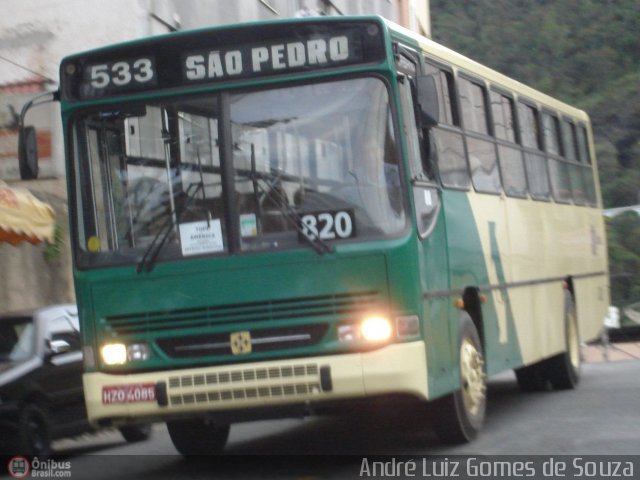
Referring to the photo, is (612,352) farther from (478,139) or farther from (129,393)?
(129,393)

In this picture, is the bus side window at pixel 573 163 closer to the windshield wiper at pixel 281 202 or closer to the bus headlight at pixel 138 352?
the windshield wiper at pixel 281 202

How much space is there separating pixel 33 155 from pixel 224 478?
110 inches

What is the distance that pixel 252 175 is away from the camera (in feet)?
30.0

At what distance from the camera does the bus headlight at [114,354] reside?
9.36 metres

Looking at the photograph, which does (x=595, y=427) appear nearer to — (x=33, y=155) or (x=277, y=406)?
(x=277, y=406)

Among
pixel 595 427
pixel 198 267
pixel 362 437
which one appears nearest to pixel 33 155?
pixel 198 267

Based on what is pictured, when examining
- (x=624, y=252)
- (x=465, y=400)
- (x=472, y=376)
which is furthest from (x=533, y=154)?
(x=624, y=252)

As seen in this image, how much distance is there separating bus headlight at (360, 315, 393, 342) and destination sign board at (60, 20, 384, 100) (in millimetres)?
1794

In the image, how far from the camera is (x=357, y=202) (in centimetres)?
898

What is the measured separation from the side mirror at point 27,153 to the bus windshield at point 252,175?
0.53 meters

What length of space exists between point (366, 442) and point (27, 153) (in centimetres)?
384

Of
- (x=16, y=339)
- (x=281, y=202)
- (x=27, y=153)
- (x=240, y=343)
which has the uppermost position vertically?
(x=27, y=153)

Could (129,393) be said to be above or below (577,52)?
below

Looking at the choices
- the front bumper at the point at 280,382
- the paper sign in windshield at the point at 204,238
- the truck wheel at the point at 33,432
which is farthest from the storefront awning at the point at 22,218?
the front bumper at the point at 280,382
